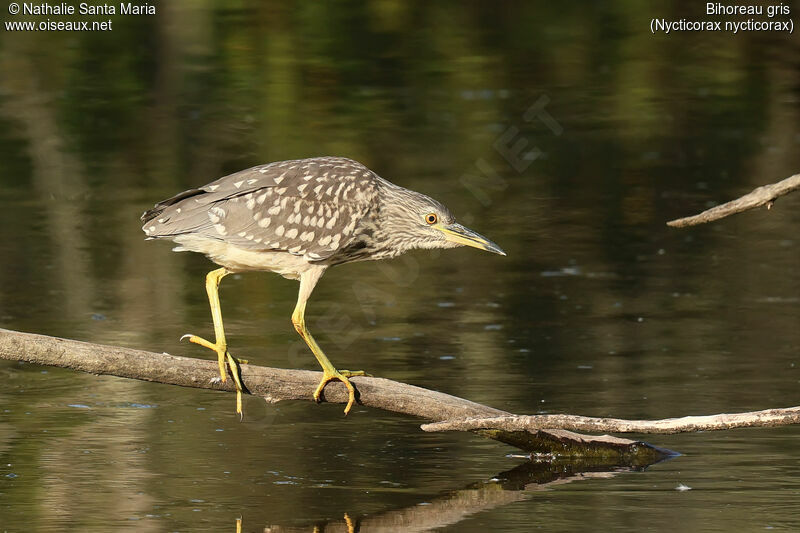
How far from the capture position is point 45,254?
1165cm

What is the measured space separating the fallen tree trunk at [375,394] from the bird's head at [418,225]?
0.88 metres

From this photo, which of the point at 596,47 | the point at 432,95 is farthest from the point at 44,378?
the point at 596,47

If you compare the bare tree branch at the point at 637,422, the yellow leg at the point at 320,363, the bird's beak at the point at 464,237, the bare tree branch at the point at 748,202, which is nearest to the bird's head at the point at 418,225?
the bird's beak at the point at 464,237

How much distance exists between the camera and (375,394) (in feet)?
23.3

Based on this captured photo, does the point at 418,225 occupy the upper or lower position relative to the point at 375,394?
upper

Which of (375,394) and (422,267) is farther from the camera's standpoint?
(422,267)

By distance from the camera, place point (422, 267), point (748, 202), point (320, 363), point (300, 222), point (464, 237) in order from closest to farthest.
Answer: point (748, 202) → point (320, 363) → point (300, 222) → point (464, 237) → point (422, 267)

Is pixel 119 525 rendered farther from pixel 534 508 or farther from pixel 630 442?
pixel 630 442

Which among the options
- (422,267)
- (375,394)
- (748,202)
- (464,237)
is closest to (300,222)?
(464,237)

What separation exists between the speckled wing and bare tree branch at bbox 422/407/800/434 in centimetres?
145

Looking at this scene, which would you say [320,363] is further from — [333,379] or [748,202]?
[748,202]

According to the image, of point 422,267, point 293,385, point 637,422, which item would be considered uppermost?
point 422,267

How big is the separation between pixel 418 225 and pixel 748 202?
6.57 feet

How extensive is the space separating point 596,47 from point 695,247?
352 inches
